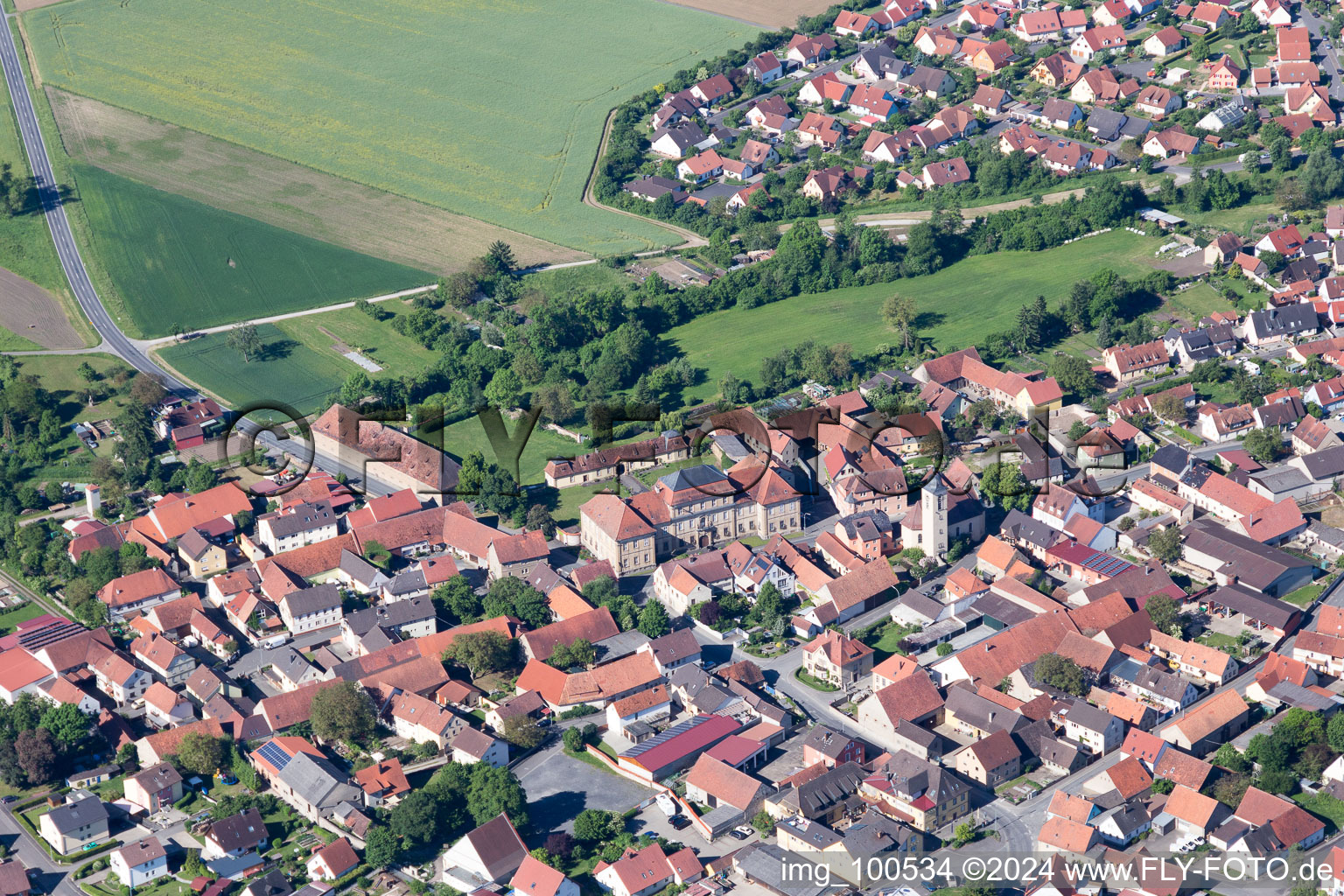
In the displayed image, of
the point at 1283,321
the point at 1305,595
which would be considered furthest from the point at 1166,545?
the point at 1283,321

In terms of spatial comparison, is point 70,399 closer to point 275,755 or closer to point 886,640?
point 275,755


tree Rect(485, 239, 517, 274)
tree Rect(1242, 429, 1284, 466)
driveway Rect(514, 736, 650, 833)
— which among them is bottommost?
driveway Rect(514, 736, 650, 833)

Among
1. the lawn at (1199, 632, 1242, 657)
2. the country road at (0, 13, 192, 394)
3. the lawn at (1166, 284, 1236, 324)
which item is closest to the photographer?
the lawn at (1199, 632, 1242, 657)

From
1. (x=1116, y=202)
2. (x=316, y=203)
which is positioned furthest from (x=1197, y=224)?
(x=316, y=203)

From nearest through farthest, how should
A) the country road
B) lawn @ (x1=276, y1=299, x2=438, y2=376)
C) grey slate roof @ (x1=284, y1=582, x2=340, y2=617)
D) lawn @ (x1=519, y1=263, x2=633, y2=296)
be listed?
grey slate roof @ (x1=284, y1=582, x2=340, y2=617) < lawn @ (x1=276, y1=299, x2=438, y2=376) < the country road < lawn @ (x1=519, y1=263, x2=633, y2=296)

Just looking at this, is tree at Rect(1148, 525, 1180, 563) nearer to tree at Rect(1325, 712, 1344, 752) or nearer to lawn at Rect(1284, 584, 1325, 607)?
lawn at Rect(1284, 584, 1325, 607)

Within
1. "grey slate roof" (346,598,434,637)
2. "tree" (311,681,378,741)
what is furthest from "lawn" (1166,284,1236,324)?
"tree" (311,681,378,741)

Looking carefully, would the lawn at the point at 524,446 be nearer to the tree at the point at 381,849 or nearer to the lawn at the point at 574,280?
the lawn at the point at 574,280
